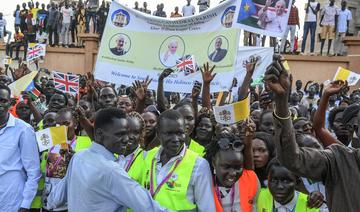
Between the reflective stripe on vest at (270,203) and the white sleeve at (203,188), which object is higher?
the white sleeve at (203,188)

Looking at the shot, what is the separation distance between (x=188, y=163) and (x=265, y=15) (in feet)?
11.5

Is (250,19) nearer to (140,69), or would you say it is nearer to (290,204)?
(140,69)

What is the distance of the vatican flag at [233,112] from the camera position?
4.68 m

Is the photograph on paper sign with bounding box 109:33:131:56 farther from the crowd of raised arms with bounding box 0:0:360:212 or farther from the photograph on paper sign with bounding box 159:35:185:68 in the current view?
the crowd of raised arms with bounding box 0:0:360:212

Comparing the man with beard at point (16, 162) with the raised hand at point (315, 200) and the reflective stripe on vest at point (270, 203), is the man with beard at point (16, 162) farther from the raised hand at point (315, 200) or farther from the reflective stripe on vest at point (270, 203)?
the raised hand at point (315, 200)

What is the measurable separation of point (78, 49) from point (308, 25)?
7644 millimetres

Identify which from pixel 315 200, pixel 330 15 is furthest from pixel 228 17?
pixel 330 15

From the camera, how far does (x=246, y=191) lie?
3.68 m

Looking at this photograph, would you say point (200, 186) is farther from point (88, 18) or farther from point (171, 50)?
point (88, 18)

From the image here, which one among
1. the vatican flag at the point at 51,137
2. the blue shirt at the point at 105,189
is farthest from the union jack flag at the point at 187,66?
the blue shirt at the point at 105,189

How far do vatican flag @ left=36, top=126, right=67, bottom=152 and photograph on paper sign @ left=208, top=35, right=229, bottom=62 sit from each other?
3.49 m

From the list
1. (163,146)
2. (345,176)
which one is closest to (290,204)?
(163,146)

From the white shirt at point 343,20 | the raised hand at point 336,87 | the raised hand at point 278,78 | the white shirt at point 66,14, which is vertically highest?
the white shirt at point 343,20

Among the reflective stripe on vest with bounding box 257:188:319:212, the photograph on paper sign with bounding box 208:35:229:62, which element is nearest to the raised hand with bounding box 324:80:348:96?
the reflective stripe on vest with bounding box 257:188:319:212
